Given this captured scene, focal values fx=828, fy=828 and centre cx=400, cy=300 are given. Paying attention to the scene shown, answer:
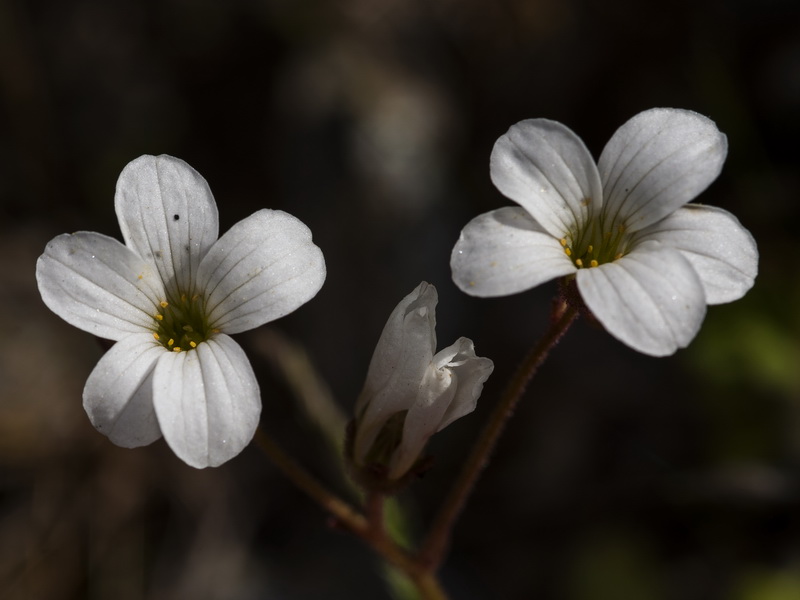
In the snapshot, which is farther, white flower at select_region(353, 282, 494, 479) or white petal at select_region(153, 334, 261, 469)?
white flower at select_region(353, 282, 494, 479)

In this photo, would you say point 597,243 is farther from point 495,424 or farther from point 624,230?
point 495,424

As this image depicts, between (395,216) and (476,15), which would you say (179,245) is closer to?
(395,216)

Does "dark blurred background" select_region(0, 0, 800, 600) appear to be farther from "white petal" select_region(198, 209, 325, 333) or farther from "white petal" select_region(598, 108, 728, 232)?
"white petal" select_region(598, 108, 728, 232)

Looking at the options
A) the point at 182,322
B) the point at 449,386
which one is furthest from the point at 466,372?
the point at 182,322

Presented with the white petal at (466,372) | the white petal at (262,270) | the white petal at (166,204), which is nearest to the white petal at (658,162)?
the white petal at (466,372)

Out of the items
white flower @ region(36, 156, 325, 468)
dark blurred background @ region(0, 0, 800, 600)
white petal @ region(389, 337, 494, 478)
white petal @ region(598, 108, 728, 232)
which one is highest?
white petal @ region(598, 108, 728, 232)

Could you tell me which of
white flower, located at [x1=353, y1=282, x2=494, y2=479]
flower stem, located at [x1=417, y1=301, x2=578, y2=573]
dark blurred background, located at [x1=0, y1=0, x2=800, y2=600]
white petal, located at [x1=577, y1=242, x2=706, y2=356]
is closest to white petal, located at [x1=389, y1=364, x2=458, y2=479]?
white flower, located at [x1=353, y1=282, x2=494, y2=479]
